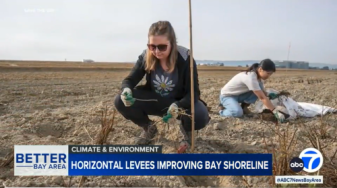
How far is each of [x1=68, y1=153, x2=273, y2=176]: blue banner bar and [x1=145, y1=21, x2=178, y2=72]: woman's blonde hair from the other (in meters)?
0.74

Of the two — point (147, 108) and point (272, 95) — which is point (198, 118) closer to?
point (147, 108)

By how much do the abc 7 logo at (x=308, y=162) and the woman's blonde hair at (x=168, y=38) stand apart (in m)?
1.08

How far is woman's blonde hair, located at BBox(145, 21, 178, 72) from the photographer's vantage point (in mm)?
2036

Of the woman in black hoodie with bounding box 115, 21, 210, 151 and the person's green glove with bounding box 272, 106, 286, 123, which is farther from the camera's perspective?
the person's green glove with bounding box 272, 106, 286, 123

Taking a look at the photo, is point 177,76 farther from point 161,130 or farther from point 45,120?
point 45,120

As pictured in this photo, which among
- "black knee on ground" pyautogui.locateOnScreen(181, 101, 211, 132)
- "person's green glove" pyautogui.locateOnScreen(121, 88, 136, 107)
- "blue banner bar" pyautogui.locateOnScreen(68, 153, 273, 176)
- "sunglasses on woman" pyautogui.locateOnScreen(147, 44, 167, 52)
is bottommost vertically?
"blue banner bar" pyautogui.locateOnScreen(68, 153, 273, 176)

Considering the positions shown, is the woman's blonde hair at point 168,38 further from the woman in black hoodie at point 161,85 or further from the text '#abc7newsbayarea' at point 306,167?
the text '#abc7newsbayarea' at point 306,167

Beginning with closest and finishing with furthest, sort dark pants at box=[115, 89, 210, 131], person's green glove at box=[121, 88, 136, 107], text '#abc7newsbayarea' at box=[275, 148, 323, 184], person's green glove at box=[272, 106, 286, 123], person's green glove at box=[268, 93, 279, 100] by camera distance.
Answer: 1. text '#abc7newsbayarea' at box=[275, 148, 323, 184]
2. person's green glove at box=[121, 88, 136, 107]
3. dark pants at box=[115, 89, 210, 131]
4. person's green glove at box=[272, 106, 286, 123]
5. person's green glove at box=[268, 93, 279, 100]

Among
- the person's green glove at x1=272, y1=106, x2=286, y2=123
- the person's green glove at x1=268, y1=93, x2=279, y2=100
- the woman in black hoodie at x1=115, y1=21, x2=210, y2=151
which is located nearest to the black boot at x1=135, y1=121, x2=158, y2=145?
the woman in black hoodie at x1=115, y1=21, x2=210, y2=151

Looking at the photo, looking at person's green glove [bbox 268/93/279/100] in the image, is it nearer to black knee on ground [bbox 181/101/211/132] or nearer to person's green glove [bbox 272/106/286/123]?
person's green glove [bbox 272/106/286/123]

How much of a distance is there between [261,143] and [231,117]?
888 millimetres

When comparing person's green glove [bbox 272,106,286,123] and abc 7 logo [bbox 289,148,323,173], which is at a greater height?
person's green glove [bbox 272,106,286,123]

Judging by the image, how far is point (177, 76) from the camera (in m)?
2.23

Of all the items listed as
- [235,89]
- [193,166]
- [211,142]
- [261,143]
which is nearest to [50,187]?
[193,166]
